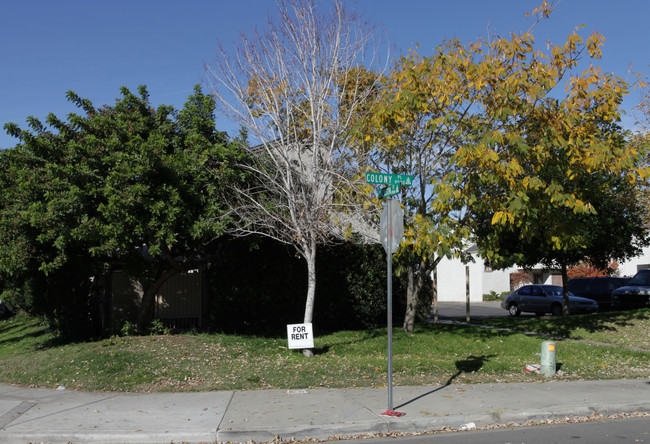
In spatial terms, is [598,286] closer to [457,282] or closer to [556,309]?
[556,309]

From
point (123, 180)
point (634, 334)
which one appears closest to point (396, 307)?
point (634, 334)

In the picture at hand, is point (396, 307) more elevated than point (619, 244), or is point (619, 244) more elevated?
point (619, 244)

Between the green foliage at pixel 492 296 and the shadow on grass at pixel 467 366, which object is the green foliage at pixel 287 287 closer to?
the shadow on grass at pixel 467 366

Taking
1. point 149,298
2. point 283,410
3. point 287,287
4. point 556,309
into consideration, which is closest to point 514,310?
point 556,309

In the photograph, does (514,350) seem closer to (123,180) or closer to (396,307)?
(396,307)

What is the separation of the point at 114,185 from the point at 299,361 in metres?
5.11

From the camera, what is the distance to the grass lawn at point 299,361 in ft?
33.0

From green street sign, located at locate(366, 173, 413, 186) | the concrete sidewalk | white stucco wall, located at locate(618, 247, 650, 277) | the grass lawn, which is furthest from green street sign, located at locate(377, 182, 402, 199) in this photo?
white stucco wall, located at locate(618, 247, 650, 277)

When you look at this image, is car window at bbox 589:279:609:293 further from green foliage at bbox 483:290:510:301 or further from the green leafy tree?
the green leafy tree

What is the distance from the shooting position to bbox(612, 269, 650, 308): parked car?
24.5 meters

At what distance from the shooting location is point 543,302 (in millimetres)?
25578

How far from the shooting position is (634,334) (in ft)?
50.4

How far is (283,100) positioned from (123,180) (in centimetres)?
403

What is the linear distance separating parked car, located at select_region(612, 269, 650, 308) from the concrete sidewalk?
1657 centimetres
